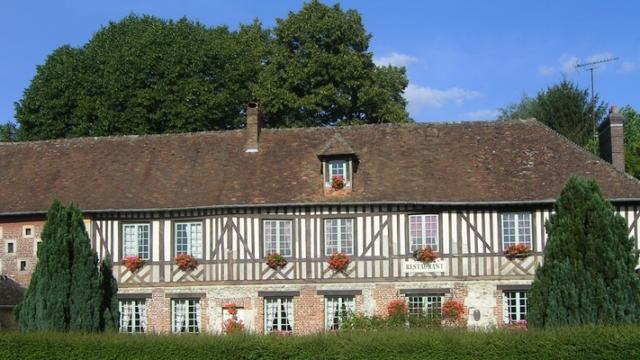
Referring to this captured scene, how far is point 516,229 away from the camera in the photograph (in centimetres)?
2361

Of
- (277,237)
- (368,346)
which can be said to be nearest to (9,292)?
(277,237)

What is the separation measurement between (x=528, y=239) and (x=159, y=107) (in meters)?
15.0

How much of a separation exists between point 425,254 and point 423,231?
65cm

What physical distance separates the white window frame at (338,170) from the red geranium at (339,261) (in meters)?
1.82

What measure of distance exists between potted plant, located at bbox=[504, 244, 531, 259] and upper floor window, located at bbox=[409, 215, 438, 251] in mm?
1728

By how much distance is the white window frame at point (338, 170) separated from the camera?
24375 mm

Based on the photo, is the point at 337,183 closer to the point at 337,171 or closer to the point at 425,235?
the point at 337,171

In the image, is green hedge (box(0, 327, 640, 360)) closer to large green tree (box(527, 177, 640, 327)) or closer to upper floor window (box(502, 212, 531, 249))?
large green tree (box(527, 177, 640, 327))

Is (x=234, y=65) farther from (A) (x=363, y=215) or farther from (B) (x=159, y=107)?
(A) (x=363, y=215)

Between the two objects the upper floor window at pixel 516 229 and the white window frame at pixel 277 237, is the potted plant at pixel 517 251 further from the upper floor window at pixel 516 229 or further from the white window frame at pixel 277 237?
the white window frame at pixel 277 237

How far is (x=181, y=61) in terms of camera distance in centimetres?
3400

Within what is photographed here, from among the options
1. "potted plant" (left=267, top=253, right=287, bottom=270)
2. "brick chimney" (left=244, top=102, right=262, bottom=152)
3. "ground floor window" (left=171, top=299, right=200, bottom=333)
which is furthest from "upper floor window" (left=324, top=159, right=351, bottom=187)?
"ground floor window" (left=171, top=299, right=200, bottom=333)

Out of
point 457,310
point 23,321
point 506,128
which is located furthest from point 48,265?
point 506,128

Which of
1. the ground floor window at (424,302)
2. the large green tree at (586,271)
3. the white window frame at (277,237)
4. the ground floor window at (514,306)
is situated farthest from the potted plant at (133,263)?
the large green tree at (586,271)
